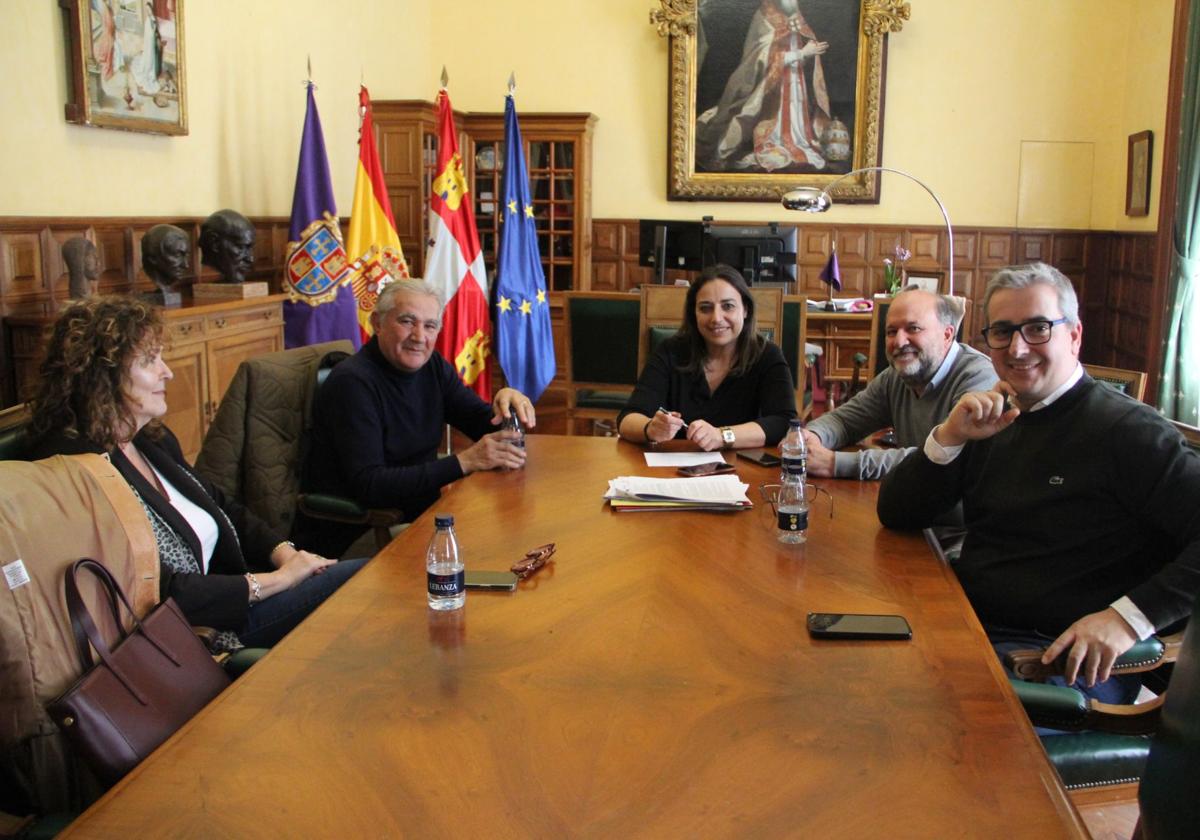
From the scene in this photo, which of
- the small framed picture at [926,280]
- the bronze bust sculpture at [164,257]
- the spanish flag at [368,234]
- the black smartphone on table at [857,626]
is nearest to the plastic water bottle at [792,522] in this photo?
the black smartphone on table at [857,626]

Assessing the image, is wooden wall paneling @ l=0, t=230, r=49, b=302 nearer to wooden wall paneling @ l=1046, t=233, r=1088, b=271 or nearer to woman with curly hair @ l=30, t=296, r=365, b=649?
woman with curly hair @ l=30, t=296, r=365, b=649

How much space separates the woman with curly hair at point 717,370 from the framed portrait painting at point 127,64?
2670mm

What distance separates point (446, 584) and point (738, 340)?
1832 mm

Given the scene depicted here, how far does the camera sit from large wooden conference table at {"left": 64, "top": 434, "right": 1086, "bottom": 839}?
114 centimetres

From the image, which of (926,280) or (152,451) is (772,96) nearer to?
(926,280)

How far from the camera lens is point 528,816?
1.13 m

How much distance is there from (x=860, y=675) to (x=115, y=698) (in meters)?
1.04

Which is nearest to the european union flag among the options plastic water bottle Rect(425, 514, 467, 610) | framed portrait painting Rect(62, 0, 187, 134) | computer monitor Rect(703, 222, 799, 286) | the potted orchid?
computer monitor Rect(703, 222, 799, 286)

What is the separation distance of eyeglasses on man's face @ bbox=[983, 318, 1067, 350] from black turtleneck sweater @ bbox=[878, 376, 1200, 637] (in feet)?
0.43

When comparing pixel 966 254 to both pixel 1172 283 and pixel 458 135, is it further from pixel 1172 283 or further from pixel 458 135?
pixel 458 135

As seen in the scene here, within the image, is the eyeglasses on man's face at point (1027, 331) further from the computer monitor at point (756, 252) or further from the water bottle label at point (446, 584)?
the computer monitor at point (756, 252)

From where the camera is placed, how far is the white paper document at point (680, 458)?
278cm

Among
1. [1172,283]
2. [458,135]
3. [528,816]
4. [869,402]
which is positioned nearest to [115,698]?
[528,816]

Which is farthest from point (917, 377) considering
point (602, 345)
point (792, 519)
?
point (602, 345)
